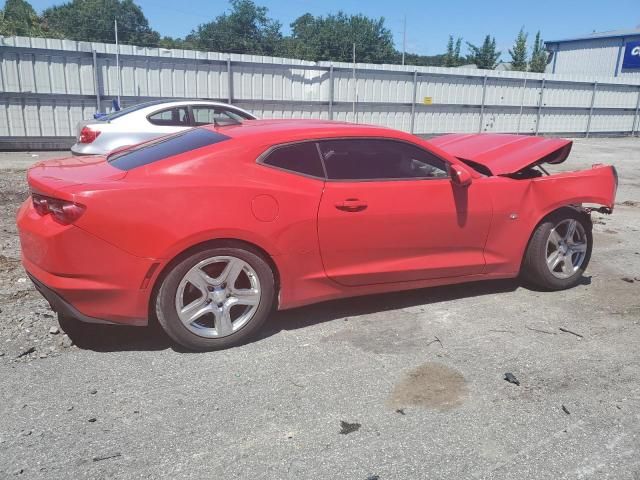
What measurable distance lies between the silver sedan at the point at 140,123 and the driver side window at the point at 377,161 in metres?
4.87

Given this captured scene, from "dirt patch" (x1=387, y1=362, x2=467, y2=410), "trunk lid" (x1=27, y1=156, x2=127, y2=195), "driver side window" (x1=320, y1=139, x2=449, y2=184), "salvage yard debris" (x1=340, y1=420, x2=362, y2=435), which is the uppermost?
"driver side window" (x1=320, y1=139, x2=449, y2=184)

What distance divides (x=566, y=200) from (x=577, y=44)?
4525cm

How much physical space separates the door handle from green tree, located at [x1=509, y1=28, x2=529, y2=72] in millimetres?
48133

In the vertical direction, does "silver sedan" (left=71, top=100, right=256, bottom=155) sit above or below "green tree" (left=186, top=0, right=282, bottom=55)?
below

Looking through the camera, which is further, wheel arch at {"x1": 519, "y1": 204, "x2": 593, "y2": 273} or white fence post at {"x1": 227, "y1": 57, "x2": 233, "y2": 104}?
white fence post at {"x1": 227, "y1": 57, "x2": 233, "y2": 104}

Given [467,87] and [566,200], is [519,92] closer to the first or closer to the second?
[467,87]

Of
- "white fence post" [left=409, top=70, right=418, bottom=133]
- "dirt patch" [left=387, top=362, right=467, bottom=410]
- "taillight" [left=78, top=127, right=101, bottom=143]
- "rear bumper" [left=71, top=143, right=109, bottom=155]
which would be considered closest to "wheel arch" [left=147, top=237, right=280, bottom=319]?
"dirt patch" [left=387, top=362, right=467, bottom=410]

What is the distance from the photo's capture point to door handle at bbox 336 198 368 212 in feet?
12.8

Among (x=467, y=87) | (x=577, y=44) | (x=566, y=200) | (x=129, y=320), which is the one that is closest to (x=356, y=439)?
(x=129, y=320)

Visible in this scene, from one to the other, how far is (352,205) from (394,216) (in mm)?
357

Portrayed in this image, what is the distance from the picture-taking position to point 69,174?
366cm

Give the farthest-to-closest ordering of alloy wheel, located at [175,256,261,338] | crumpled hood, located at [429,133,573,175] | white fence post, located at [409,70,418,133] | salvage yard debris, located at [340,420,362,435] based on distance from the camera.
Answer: white fence post, located at [409,70,418,133]
crumpled hood, located at [429,133,573,175]
alloy wheel, located at [175,256,261,338]
salvage yard debris, located at [340,420,362,435]

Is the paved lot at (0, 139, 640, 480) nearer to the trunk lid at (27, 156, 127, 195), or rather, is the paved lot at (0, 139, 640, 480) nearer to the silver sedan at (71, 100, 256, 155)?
the trunk lid at (27, 156, 127, 195)

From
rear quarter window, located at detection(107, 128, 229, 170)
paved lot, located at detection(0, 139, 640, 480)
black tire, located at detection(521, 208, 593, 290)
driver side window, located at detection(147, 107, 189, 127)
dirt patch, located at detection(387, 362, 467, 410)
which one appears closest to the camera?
paved lot, located at detection(0, 139, 640, 480)
